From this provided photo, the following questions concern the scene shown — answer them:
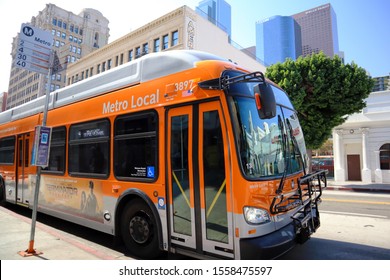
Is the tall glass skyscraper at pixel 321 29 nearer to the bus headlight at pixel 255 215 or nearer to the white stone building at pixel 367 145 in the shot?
the white stone building at pixel 367 145

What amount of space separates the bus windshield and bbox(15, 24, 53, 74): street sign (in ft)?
12.9

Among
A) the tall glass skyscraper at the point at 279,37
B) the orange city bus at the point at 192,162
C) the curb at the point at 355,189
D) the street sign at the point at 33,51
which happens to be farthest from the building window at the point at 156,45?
the tall glass skyscraper at the point at 279,37

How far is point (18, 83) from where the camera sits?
10006cm

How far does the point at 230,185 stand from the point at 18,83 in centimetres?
11694

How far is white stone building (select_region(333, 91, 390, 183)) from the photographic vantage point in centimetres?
2320

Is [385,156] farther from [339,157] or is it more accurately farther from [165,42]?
[165,42]

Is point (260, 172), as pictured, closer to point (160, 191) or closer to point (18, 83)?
point (160, 191)

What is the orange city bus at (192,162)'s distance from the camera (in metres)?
3.79

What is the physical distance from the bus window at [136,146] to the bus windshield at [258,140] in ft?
5.14

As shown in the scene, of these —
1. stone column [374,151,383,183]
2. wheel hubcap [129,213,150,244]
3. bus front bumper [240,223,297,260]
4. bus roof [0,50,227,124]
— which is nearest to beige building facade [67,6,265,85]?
stone column [374,151,383,183]

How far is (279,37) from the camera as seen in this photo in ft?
272

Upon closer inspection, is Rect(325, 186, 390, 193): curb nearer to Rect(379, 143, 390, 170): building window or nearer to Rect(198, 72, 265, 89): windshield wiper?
Rect(379, 143, 390, 170): building window

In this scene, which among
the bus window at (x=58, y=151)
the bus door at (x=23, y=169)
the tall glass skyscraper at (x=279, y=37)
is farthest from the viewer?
the tall glass skyscraper at (x=279, y=37)

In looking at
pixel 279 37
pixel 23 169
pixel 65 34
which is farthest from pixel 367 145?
pixel 65 34
